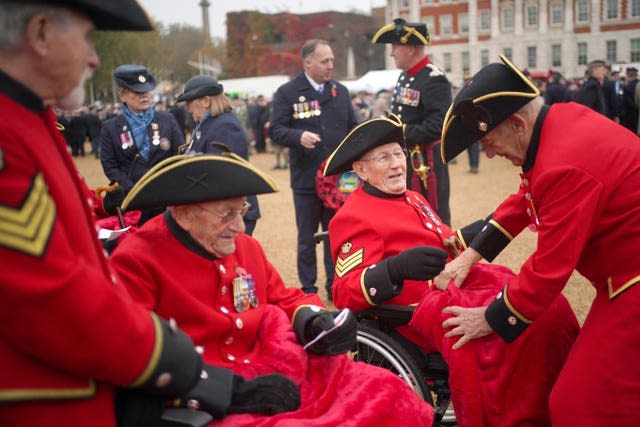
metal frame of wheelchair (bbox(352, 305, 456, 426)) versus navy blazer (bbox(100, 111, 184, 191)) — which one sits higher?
navy blazer (bbox(100, 111, 184, 191))

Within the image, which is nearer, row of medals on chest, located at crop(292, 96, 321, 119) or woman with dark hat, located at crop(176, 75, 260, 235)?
woman with dark hat, located at crop(176, 75, 260, 235)

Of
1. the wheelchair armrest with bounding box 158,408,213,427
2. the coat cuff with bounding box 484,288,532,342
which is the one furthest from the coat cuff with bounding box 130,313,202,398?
the coat cuff with bounding box 484,288,532,342

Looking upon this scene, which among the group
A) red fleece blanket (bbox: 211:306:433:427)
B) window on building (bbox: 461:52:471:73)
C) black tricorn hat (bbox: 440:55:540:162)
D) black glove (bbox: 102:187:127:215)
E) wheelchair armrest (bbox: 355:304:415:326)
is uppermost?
window on building (bbox: 461:52:471:73)

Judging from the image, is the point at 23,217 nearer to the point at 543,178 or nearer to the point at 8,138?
the point at 8,138

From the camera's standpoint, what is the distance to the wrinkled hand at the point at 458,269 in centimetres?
371

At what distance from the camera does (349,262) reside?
384cm

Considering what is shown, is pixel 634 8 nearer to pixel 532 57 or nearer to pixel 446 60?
pixel 532 57

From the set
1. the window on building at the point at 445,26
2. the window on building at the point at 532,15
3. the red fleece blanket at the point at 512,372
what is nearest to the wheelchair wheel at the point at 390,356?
the red fleece blanket at the point at 512,372

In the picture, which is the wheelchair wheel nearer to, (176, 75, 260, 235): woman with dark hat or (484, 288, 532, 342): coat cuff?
(484, 288, 532, 342): coat cuff

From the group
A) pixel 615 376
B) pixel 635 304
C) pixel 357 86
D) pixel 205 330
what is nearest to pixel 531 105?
pixel 635 304

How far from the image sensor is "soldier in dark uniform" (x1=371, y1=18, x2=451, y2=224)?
5.92 meters

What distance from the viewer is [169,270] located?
8.82 feet

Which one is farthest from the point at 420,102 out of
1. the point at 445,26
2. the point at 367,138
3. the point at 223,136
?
the point at 445,26

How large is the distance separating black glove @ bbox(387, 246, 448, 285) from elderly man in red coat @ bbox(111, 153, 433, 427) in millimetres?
642
